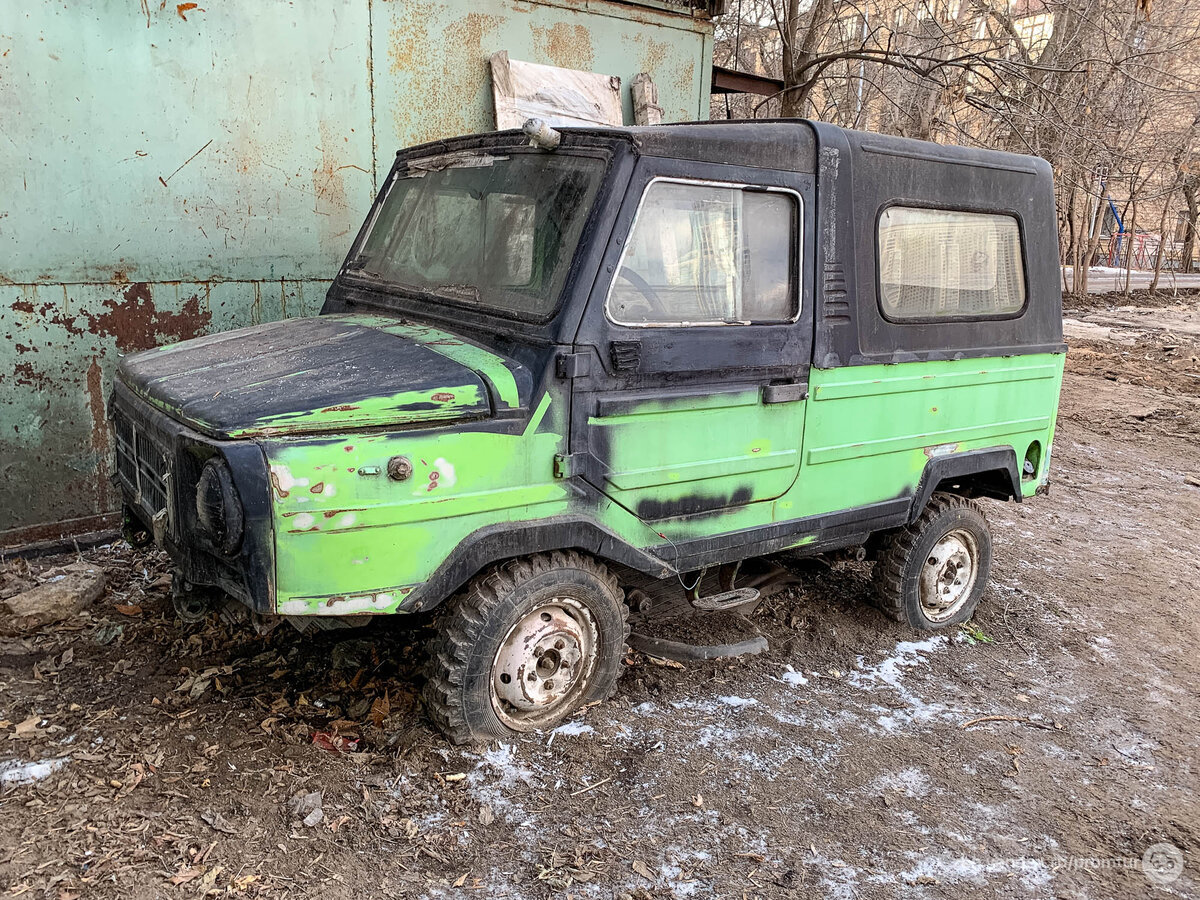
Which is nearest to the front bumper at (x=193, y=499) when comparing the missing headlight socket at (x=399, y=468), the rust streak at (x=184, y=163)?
the missing headlight socket at (x=399, y=468)

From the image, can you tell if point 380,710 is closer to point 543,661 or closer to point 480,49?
point 543,661

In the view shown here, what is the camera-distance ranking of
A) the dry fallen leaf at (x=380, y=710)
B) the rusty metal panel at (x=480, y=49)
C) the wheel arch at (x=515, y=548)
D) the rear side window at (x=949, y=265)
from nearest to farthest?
the wheel arch at (x=515, y=548) → the dry fallen leaf at (x=380, y=710) → the rear side window at (x=949, y=265) → the rusty metal panel at (x=480, y=49)

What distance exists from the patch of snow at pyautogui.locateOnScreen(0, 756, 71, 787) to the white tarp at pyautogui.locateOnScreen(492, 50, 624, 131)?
14.5ft

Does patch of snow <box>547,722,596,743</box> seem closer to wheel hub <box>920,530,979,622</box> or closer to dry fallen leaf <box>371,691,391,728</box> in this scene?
dry fallen leaf <box>371,691,391,728</box>

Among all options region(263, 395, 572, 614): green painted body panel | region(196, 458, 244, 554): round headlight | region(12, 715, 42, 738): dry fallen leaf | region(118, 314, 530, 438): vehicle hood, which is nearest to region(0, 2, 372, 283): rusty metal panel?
region(118, 314, 530, 438): vehicle hood

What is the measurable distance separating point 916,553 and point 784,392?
136 cm

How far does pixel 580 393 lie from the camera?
10.3 ft

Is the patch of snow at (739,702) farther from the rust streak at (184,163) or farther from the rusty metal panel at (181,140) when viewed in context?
the rust streak at (184,163)

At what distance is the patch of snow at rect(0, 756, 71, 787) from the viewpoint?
3.00m

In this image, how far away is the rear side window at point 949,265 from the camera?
12.9 feet

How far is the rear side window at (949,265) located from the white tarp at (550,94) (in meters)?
2.68

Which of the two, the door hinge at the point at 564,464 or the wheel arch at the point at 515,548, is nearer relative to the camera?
the wheel arch at the point at 515,548

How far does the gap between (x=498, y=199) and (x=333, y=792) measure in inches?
85.7

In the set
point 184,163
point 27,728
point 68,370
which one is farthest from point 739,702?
point 184,163
